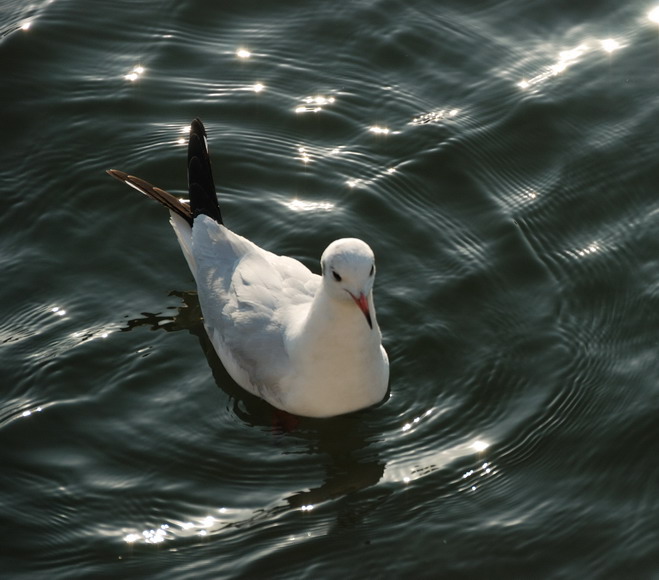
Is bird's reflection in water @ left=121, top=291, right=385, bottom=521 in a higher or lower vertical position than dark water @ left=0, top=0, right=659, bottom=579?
lower

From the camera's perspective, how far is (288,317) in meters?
6.69

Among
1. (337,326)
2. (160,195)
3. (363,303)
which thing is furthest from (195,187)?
(363,303)

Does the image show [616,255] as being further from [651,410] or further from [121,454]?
[121,454]

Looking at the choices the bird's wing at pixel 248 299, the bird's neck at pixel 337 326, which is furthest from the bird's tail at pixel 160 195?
the bird's neck at pixel 337 326

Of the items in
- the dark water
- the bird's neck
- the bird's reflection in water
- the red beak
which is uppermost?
the red beak

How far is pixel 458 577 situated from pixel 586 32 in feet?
17.2

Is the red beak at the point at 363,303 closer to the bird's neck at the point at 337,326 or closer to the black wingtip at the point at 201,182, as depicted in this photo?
the bird's neck at the point at 337,326

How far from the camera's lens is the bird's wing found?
6.66 meters

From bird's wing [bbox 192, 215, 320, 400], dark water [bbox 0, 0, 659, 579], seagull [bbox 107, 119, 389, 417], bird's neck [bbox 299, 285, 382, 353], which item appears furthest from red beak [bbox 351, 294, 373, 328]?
Result: dark water [bbox 0, 0, 659, 579]

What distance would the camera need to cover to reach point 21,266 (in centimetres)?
763

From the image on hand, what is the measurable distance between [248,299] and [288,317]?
0.32 meters

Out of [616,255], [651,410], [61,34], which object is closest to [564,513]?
[651,410]

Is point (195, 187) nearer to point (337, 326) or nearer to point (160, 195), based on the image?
point (160, 195)

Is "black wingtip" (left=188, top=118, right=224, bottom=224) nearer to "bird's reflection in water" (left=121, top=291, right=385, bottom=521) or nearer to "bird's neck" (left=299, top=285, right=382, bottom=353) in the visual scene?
"bird's reflection in water" (left=121, top=291, right=385, bottom=521)
